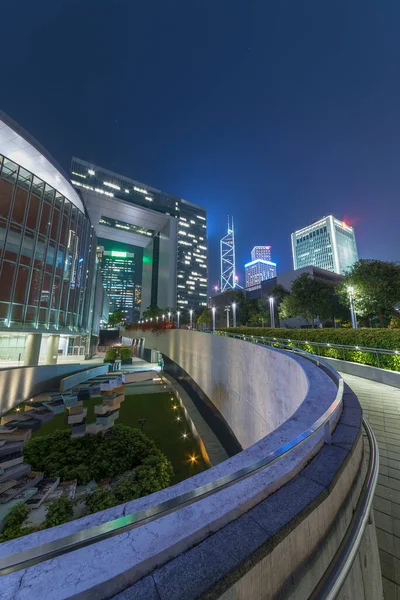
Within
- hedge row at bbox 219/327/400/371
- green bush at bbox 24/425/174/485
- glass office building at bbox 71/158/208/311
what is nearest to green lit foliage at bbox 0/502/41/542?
green bush at bbox 24/425/174/485

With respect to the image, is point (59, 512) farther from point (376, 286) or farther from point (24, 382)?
point (376, 286)

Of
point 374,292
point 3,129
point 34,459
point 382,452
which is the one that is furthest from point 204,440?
point 3,129

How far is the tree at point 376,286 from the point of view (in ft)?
88.7

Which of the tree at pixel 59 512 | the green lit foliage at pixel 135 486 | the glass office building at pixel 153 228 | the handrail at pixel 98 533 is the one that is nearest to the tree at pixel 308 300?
the green lit foliage at pixel 135 486

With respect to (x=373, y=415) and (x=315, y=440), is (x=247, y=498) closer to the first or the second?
(x=315, y=440)

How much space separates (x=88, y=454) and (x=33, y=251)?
18.6 meters

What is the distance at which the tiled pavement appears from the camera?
2.66 meters

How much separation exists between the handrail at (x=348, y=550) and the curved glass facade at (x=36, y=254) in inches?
952

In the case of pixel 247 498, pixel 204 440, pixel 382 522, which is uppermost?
pixel 247 498

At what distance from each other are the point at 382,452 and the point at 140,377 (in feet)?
96.8

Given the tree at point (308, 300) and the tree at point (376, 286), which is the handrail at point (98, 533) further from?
the tree at point (308, 300)

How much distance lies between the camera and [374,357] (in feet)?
38.7

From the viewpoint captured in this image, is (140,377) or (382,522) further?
(140,377)

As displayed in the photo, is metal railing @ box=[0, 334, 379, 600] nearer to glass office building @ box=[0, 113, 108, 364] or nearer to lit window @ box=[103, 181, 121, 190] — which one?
glass office building @ box=[0, 113, 108, 364]
